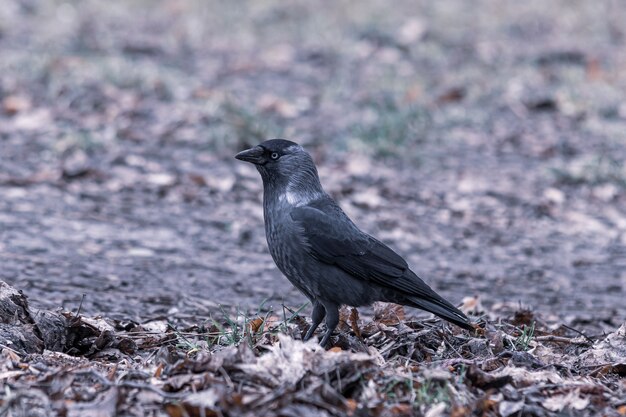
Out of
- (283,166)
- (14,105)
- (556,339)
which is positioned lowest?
(556,339)

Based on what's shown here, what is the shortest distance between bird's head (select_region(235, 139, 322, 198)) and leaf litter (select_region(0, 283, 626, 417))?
0.80 metres

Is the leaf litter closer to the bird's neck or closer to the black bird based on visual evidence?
the black bird

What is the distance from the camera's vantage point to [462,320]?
16.1 feet

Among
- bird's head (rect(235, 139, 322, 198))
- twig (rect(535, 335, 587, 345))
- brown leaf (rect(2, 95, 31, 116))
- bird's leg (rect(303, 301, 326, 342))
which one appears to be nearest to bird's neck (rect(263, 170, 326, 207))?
bird's head (rect(235, 139, 322, 198))

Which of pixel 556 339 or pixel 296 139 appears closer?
pixel 556 339

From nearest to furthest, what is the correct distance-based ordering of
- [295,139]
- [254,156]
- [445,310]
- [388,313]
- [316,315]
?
[445,310], [316,315], [254,156], [388,313], [295,139]

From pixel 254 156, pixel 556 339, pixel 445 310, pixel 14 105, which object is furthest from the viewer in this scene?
pixel 14 105

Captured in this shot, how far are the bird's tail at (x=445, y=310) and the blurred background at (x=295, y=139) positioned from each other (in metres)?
1.43

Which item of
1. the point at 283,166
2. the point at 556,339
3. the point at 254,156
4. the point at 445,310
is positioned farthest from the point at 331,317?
the point at 556,339

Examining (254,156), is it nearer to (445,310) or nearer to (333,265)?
(333,265)

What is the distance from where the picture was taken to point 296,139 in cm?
1010

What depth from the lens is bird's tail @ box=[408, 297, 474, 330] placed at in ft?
16.1

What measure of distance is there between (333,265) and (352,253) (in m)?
0.12

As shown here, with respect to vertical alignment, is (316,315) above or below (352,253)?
below
